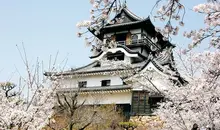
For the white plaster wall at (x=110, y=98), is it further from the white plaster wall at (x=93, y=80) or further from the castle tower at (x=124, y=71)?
the white plaster wall at (x=93, y=80)

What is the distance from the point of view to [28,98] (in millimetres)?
10914

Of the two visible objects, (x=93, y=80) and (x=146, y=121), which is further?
(x=93, y=80)

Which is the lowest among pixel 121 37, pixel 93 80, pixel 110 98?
pixel 110 98

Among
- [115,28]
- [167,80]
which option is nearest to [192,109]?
[167,80]

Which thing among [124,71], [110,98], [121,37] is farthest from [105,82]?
[121,37]

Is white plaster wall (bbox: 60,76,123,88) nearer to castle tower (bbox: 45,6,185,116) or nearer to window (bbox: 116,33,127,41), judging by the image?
castle tower (bbox: 45,6,185,116)

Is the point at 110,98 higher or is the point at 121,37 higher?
the point at 121,37

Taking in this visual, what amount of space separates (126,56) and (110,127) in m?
10.1

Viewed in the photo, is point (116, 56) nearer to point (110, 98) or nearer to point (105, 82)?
point (105, 82)

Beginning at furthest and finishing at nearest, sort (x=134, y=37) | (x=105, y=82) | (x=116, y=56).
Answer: (x=134, y=37) < (x=116, y=56) < (x=105, y=82)

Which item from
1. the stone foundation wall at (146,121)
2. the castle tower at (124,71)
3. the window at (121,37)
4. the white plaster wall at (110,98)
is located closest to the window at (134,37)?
the castle tower at (124,71)

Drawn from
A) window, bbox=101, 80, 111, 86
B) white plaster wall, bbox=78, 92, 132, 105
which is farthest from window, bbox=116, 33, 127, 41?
white plaster wall, bbox=78, 92, 132, 105

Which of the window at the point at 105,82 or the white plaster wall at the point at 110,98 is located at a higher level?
the window at the point at 105,82

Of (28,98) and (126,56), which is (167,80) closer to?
(28,98)
